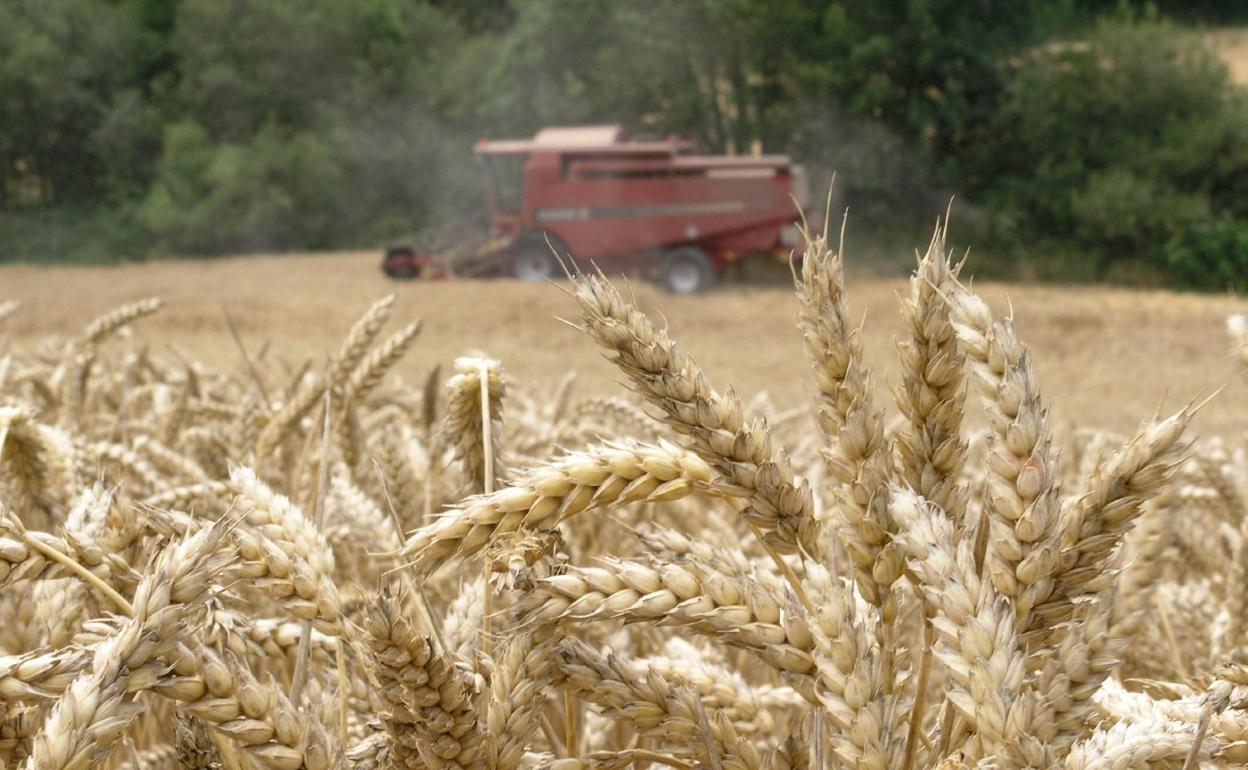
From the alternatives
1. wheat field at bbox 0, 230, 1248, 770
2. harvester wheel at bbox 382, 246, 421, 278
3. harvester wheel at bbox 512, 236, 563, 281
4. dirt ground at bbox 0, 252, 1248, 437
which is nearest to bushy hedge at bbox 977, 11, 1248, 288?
dirt ground at bbox 0, 252, 1248, 437

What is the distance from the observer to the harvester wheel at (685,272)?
13.7 meters

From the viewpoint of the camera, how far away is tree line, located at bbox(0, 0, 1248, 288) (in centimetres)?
1605

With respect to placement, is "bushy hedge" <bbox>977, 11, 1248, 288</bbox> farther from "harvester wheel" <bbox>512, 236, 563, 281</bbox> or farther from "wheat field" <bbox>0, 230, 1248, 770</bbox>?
"wheat field" <bbox>0, 230, 1248, 770</bbox>

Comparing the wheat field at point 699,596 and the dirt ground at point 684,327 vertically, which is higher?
the wheat field at point 699,596

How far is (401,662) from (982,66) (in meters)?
18.4

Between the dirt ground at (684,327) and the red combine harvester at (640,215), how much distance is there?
0.46m

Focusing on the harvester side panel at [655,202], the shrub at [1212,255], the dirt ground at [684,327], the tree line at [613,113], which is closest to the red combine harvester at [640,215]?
the harvester side panel at [655,202]

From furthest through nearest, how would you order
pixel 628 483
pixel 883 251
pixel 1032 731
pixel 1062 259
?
pixel 883 251 < pixel 1062 259 < pixel 628 483 < pixel 1032 731

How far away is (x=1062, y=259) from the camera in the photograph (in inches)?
619

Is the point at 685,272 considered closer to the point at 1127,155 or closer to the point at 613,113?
the point at 613,113

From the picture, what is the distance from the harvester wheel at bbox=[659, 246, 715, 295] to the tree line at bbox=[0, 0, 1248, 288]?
4413mm

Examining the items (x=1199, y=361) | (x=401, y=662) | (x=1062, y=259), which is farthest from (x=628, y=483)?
(x=1062, y=259)

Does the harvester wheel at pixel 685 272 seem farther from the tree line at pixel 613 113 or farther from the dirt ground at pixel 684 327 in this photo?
the tree line at pixel 613 113

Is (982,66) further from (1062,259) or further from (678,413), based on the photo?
(678,413)
